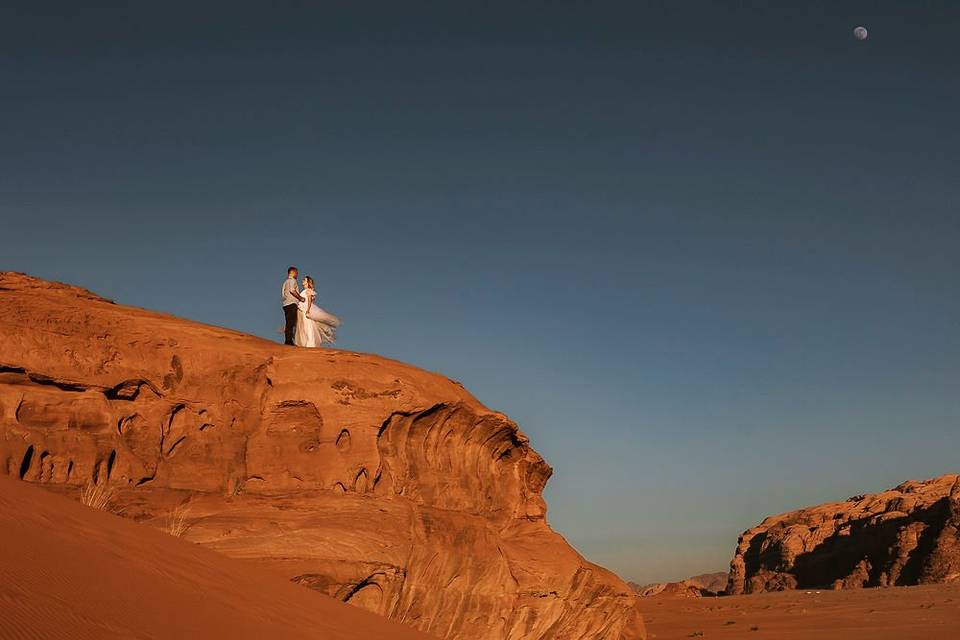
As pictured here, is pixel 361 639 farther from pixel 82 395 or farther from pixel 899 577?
pixel 899 577

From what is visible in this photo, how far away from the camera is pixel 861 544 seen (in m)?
67.9

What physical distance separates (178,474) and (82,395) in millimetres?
1518

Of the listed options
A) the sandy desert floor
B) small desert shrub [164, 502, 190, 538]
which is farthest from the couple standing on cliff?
the sandy desert floor

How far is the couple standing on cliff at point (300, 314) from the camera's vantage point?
14.4 meters

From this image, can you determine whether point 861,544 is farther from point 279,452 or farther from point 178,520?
point 178,520

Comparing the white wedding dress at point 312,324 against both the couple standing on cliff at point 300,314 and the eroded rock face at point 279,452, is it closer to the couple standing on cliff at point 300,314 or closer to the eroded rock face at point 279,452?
the couple standing on cliff at point 300,314

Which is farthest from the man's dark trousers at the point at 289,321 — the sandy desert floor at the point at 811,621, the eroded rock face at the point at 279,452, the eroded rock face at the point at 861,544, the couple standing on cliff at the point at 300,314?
the eroded rock face at the point at 861,544

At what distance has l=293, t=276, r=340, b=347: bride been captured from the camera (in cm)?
1442

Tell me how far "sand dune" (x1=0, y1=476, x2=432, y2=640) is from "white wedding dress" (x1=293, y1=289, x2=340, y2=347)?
20.4 feet

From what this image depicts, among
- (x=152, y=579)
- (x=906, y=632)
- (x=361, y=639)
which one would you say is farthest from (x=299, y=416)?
(x=906, y=632)

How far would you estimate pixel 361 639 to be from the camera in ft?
25.0

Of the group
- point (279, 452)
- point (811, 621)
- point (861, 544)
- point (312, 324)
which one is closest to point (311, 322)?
point (312, 324)

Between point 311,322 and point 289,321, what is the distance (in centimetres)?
39

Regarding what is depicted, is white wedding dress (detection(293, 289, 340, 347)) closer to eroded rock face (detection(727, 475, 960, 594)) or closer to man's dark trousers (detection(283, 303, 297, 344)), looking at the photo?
man's dark trousers (detection(283, 303, 297, 344))
